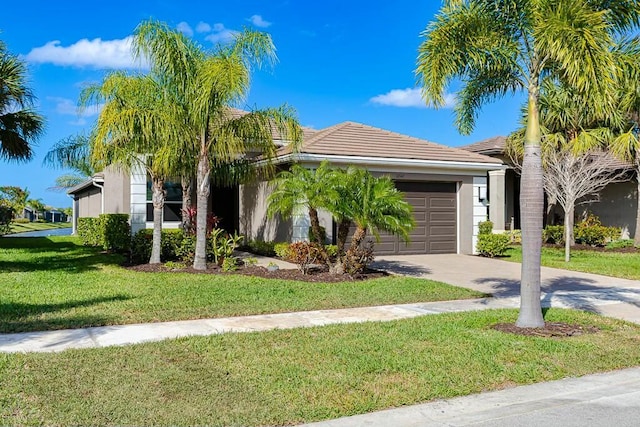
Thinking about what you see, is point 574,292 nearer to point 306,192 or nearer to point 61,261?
point 306,192

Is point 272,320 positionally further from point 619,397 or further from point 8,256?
point 8,256

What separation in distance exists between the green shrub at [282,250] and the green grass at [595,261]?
7227mm

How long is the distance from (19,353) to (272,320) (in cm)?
327

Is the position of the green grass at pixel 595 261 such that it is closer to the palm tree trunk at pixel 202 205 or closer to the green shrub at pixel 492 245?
the green shrub at pixel 492 245

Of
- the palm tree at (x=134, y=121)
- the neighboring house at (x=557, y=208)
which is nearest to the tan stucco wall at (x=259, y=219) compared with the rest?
the palm tree at (x=134, y=121)

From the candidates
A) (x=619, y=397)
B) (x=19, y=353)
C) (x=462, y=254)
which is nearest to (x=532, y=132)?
(x=619, y=397)

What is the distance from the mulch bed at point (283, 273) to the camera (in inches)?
472

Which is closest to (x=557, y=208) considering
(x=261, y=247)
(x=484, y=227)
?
(x=484, y=227)

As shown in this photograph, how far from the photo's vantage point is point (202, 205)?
12.7 meters

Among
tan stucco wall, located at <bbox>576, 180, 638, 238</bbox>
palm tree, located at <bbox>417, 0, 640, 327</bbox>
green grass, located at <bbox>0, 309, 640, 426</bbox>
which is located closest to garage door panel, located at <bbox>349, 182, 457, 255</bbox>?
→ palm tree, located at <bbox>417, 0, 640, 327</bbox>

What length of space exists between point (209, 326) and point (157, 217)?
6574mm

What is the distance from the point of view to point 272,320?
8.00m

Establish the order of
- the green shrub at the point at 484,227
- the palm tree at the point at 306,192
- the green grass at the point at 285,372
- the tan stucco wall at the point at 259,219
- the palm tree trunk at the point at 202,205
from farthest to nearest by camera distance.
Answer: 1. the green shrub at the point at 484,227
2. the tan stucco wall at the point at 259,219
3. the palm tree trunk at the point at 202,205
4. the palm tree at the point at 306,192
5. the green grass at the point at 285,372

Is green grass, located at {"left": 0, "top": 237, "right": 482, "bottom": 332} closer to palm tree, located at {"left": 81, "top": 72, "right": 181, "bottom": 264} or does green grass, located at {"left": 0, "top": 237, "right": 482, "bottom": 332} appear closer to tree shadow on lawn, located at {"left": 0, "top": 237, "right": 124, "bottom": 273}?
tree shadow on lawn, located at {"left": 0, "top": 237, "right": 124, "bottom": 273}
